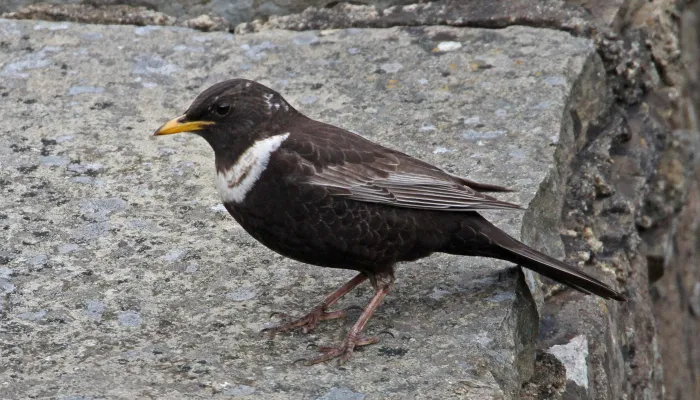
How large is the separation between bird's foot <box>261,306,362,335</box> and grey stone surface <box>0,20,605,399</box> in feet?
0.11

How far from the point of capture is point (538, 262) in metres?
3.61

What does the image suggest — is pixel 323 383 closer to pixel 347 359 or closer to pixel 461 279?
pixel 347 359

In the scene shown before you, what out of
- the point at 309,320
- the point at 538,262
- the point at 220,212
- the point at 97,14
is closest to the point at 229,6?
the point at 97,14

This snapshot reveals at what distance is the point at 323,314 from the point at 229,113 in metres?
0.76

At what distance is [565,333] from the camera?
3.88 metres

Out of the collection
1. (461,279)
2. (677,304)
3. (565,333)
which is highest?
(461,279)

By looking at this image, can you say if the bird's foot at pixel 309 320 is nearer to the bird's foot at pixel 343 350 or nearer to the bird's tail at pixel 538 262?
the bird's foot at pixel 343 350

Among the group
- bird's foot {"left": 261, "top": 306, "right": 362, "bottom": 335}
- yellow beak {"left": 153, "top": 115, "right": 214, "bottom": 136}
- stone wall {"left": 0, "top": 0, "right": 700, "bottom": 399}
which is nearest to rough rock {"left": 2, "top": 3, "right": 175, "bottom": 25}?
stone wall {"left": 0, "top": 0, "right": 700, "bottom": 399}

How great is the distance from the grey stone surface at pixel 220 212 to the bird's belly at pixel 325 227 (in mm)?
245

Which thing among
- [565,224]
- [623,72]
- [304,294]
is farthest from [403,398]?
[623,72]

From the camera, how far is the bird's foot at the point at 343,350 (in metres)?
3.29

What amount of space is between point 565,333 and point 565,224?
2.16ft

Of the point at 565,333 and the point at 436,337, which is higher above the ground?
the point at 436,337

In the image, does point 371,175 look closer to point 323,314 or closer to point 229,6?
point 323,314
